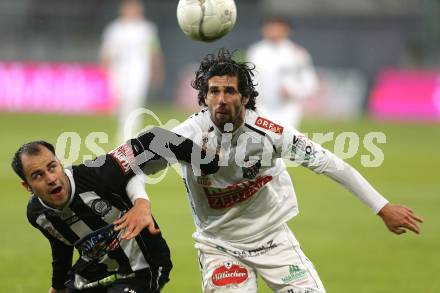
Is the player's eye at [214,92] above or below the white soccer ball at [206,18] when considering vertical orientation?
below

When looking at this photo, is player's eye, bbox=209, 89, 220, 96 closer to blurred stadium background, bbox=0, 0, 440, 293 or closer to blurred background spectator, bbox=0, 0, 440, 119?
blurred stadium background, bbox=0, 0, 440, 293

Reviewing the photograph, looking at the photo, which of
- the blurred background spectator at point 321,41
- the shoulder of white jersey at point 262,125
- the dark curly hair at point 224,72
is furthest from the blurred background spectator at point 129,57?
the shoulder of white jersey at point 262,125

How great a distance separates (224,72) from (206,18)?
3.58 ft

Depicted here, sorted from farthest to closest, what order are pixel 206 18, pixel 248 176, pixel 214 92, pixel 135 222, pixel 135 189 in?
1. pixel 206 18
2. pixel 248 176
3. pixel 214 92
4. pixel 135 189
5. pixel 135 222

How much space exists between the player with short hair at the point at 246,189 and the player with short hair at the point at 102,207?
28 centimetres

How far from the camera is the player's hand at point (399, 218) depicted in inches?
248

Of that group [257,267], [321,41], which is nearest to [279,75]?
[257,267]

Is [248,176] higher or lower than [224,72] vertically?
lower

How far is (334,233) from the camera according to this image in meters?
11.2

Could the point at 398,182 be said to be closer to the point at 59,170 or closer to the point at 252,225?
the point at 252,225

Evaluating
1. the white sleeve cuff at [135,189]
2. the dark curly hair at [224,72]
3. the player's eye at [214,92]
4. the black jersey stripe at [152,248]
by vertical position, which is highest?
the dark curly hair at [224,72]

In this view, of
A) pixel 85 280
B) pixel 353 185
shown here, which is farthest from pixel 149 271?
pixel 353 185

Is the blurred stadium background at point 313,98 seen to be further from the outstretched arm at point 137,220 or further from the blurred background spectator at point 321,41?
the outstretched arm at point 137,220

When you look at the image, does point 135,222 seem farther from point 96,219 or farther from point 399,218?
point 399,218
